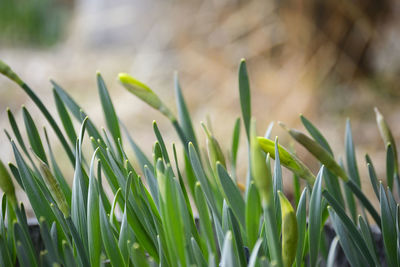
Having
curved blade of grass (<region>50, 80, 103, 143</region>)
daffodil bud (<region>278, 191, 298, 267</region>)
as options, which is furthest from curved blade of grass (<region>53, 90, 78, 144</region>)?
daffodil bud (<region>278, 191, 298, 267</region>)

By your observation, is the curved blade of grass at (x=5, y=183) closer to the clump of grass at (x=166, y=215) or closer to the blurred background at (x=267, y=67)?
the clump of grass at (x=166, y=215)

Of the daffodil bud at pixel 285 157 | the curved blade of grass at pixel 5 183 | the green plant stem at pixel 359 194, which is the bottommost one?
the green plant stem at pixel 359 194

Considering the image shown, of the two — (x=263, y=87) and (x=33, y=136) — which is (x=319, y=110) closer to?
(x=263, y=87)

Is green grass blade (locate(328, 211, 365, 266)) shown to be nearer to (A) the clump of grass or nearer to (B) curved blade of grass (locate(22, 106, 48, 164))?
(A) the clump of grass

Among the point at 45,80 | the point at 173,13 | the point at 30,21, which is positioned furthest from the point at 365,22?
the point at 30,21

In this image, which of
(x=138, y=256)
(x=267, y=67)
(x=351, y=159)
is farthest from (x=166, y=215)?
(x=267, y=67)

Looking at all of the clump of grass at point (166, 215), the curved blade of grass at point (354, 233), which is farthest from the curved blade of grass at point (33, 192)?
the curved blade of grass at point (354, 233)
